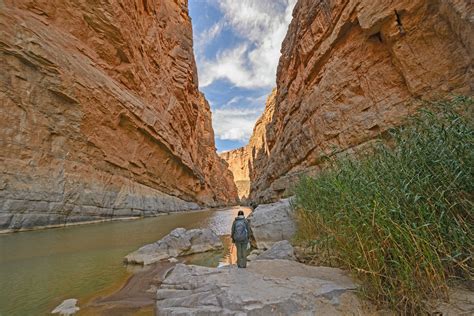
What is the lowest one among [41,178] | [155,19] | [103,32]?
[41,178]

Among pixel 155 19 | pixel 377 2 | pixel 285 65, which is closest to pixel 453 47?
pixel 377 2

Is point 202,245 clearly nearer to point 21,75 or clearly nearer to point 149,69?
point 21,75

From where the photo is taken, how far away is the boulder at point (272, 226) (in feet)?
28.2

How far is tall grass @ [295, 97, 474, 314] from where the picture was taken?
2.67 metres

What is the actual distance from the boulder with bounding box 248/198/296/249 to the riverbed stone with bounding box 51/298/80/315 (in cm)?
578

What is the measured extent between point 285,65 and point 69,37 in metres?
18.9

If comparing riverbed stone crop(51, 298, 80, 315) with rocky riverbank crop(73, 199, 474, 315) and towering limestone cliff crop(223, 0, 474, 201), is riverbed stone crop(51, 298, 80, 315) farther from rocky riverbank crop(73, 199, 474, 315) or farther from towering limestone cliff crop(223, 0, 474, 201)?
towering limestone cliff crop(223, 0, 474, 201)

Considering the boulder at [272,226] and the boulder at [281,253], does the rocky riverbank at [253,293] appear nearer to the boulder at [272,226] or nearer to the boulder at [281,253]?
the boulder at [281,253]

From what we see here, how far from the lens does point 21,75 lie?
13.3 metres

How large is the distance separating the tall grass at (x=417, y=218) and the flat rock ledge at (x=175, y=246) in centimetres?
587

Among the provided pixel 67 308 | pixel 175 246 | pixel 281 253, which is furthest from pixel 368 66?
pixel 67 308

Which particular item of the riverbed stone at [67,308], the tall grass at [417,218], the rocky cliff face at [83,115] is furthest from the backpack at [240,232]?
the rocky cliff face at [83,115]

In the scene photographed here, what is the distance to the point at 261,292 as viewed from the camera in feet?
11.1

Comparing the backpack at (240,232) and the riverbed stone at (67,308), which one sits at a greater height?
the backpack at (240,232)
